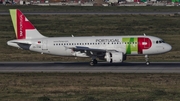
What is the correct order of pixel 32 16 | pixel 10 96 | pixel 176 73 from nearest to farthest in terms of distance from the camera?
1. pixel 10 96
2. pixel 176 73
3. pixel 32 16

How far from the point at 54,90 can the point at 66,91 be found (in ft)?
3.89

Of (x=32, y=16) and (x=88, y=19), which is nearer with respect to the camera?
(x=88, y=19)

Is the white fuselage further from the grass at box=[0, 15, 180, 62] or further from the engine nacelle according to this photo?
the grass at box=[0, 15, 180, 62]

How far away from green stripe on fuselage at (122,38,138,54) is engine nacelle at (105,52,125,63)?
132 centimetres

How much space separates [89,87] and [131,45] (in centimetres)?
1467

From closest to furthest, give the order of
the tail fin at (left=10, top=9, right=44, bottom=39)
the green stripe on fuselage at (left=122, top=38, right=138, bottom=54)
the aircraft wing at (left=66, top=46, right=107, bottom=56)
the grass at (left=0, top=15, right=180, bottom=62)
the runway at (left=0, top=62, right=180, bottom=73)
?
the runway at (left=0, top=62, right=180, bottom=73) → the green stripe on fuselage at (left=122, top=38, right=138, bottom=54) → the aircraft wing at (left=66, top=46, right=107, bottom=56) → the tail fin at (left=10, top=9, right=44, bottom=39) → the grass at (left=0, top=15, right=180, bottom=62)

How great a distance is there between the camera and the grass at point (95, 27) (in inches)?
2813

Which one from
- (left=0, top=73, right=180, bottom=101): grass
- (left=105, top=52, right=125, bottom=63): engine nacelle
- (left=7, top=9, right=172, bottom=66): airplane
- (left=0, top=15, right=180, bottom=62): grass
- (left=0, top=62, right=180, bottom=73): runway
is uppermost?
(left=7, top=9, right=172, bottom=66): airplane

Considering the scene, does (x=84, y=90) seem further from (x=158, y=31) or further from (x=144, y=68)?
(x=158, y=31)

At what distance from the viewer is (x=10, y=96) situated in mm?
41844

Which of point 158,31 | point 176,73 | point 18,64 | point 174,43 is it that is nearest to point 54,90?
point 176,73

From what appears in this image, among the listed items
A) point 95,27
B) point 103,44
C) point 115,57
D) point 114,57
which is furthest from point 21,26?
point 95,27

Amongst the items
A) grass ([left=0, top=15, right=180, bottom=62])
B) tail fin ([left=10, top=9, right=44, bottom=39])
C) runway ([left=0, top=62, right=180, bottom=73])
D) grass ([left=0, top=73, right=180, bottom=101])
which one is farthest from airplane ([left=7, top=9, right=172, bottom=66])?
grass ([left=0, top=73, right=180, bottom=101])

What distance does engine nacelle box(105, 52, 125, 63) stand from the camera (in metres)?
58.1
